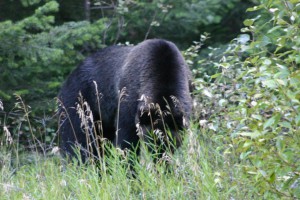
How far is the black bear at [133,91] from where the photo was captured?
21.7 ft

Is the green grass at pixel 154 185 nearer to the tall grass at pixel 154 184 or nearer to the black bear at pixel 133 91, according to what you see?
the tall grass at pixel 154 184

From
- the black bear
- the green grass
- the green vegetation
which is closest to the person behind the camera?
the green vegetation

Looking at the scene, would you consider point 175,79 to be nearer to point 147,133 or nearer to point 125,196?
point 147,133

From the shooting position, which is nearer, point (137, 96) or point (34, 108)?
point (137, 96)

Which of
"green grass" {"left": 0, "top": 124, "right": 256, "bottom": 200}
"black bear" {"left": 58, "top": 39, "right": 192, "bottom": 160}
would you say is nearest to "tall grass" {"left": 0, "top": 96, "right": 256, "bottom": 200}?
"green grass" {"left": 0, "top": 124, "right": 256, "bottom": 200}

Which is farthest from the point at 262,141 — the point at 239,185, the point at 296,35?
the point at 239,185

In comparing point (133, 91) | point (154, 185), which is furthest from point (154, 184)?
Answer: point (133, 91)

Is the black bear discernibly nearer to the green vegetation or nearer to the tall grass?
the green vegetation

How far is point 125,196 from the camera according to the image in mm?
5227

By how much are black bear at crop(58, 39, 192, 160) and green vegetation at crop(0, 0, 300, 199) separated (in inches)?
11.0

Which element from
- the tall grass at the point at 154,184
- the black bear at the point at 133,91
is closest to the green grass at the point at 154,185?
the tall grass at the point at 154,184

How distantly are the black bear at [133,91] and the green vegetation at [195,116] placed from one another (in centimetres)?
28

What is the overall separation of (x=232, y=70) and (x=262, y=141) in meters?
3.51

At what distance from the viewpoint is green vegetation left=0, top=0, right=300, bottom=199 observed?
4027 mm
